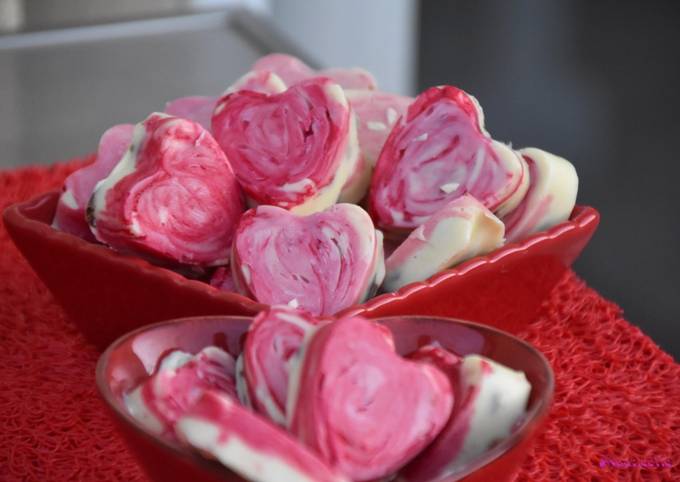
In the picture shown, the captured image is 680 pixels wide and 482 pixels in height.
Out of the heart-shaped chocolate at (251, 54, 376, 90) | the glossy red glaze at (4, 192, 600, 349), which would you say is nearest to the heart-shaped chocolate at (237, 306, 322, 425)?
the glossy red glaze at (4, 192, 600, 349)

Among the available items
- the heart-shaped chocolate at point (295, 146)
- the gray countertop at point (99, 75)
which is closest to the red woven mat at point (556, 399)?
the heart-shaped chocolate at point (295, 146)

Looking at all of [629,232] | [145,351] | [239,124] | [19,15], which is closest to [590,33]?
[629,232]

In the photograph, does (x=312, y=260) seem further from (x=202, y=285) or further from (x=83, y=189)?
(x=83, y=189)

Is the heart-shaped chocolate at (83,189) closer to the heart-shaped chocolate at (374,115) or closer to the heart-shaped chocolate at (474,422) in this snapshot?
the heart-shaped chocolate at (374,115)

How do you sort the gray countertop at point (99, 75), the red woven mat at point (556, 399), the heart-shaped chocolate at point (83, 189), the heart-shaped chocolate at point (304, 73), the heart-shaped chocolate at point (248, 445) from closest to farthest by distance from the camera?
the heart-shaped chocolate at point (248, 445) → the red woven mat at point (556, 399) → the heart-shaped chocolate at point (83, 189) → the heart-shaped chocolate at point (304, 73) → the gray countertop at point (99, 75)

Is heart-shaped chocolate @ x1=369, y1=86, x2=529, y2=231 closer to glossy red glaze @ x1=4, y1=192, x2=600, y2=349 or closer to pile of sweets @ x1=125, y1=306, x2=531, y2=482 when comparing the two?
glossy red glaze @ x1=4, y1=192, x2=600, y2=349

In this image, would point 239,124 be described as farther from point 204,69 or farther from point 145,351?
point 204,69
